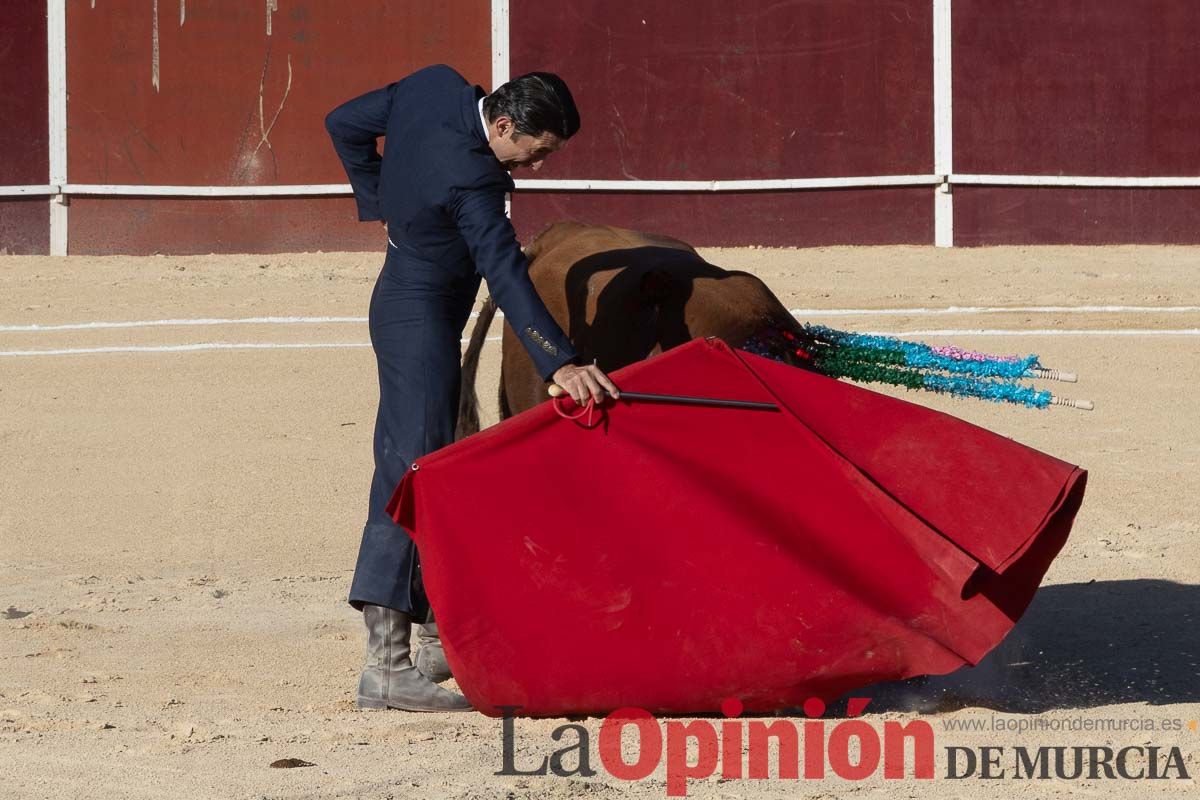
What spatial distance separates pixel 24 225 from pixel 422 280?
7.19m

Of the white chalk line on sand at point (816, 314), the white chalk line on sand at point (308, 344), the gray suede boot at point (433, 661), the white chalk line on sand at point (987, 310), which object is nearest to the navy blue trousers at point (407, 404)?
the gray suede boot at point (433, 661)

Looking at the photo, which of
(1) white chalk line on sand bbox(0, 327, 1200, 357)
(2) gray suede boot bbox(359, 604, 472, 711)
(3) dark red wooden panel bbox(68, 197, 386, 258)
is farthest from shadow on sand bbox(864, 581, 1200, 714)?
(3) dark red wooden panel bbox(68, 197, 386, 258)

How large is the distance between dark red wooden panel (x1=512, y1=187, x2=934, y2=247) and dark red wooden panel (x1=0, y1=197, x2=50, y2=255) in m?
2.70

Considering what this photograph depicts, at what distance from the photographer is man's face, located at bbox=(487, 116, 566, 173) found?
312cm

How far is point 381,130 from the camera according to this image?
11.5 feet

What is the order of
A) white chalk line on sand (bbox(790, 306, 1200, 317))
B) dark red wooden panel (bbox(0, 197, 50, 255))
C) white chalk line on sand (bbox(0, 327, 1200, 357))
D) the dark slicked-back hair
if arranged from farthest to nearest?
dark red wooden panel (bbox(0, 197, 50, 255))
white chalk line on sand (bbox(790, 306, 1200, 317))
white chalk line on sand (bbox(0, 327, 1200, 357))
the dark slicked-back hair

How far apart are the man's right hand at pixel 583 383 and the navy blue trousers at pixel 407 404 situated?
1.24 feet

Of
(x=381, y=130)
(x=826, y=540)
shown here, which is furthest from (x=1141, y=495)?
(x=381, y=130)

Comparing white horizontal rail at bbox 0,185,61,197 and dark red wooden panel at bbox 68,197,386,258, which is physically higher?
white horizontal rail at bbox 0,185,61,197

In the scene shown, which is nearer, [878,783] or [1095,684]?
[878,783]

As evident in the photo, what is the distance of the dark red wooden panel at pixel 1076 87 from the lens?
32.4 feet

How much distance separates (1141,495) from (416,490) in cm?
290

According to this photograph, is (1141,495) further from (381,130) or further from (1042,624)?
(381,130)

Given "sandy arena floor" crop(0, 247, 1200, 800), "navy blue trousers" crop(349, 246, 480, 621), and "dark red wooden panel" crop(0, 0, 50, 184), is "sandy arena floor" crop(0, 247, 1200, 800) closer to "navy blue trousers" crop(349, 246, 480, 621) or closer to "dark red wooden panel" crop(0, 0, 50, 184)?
"navy blue trousers" crop(349, 246, 480, 621)
